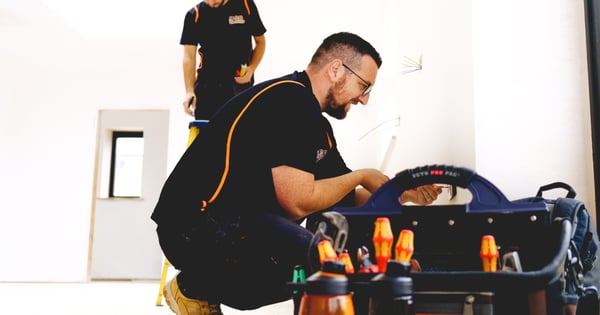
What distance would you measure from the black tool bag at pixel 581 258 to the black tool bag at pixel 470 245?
11 cm

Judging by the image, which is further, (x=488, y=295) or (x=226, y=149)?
(x=226, y=149)

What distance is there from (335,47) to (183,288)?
2.47 feet

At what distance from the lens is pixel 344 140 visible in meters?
3.52

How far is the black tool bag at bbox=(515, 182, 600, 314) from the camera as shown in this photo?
2.96 ft

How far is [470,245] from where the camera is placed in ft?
2.62

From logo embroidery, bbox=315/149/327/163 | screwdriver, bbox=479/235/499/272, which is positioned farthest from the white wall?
screwdriver, bbox=479/235/499/272

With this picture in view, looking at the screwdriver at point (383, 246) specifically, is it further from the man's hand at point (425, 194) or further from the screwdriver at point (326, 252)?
the man's hand at point (425, 194)

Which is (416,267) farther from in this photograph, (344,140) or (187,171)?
(344,140)

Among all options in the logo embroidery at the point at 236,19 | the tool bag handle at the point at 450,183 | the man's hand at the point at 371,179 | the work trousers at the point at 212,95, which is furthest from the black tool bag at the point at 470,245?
the logo embroidery at the point at 236,19

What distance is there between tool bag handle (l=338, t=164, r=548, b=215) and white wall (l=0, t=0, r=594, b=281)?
0.47m

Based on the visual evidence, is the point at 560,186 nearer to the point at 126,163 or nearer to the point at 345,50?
the point at 345,50

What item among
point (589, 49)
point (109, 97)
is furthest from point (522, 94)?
point (109, 97)

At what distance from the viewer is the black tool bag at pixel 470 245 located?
63 cm

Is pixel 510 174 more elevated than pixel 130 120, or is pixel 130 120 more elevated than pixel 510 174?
pixel 130 120
